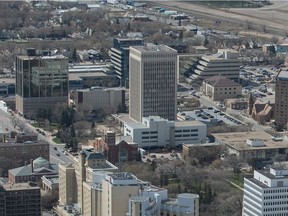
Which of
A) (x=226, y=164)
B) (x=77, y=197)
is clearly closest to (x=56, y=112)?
(x=226, y=164)

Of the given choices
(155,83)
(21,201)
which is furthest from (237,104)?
(21,201)

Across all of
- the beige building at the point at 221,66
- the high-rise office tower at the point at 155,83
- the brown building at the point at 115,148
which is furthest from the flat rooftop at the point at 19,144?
the beige building at the point at 221,66

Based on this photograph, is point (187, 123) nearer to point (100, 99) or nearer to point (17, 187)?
point (100, 99)

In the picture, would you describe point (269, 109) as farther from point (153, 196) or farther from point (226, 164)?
point (153, 196)

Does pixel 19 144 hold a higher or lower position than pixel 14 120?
higher

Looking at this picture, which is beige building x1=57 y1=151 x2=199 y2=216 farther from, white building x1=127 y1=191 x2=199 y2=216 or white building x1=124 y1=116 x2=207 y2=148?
white building x1=124 y1=116 x2=207 y2=148

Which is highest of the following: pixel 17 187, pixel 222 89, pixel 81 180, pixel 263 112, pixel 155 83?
pixel 155 83

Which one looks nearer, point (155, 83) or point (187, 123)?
point (187, 123)

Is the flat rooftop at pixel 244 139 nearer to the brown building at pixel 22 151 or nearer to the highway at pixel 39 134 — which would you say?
the highway at pixel 39 134
